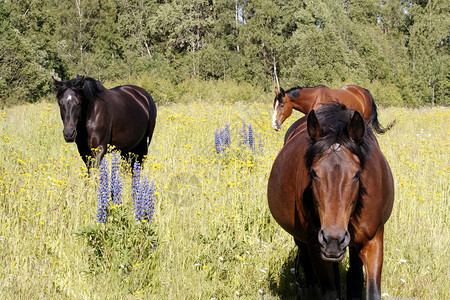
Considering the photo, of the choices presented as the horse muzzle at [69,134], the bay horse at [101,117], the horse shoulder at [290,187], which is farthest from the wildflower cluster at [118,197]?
the horse muzzle at [69,134]

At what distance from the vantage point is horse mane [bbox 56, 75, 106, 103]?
20.6ft

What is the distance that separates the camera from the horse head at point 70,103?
6121mm

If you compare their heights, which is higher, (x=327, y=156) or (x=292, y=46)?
(x=327, y=156)

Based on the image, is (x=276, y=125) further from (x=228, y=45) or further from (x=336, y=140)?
(x=228, y=45)

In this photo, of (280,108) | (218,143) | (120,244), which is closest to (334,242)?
(120,244)

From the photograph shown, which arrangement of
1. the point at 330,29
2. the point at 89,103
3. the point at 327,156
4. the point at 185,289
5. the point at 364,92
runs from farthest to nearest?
the point at 330,29 → the point at 364,92 → the point at 89,103 → the point at 185,289 → the point at 327,156

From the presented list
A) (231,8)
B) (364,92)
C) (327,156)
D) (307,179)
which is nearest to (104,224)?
(307,179)

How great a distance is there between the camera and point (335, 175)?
236cm

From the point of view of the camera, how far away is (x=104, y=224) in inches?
143

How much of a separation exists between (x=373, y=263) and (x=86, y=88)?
5129 mm

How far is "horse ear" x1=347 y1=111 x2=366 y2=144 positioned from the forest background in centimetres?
2966

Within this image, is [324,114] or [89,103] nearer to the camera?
[324,114]

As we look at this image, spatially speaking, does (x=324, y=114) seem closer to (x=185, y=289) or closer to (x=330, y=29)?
(x=185, y=289)

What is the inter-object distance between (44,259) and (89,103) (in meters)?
3.39
